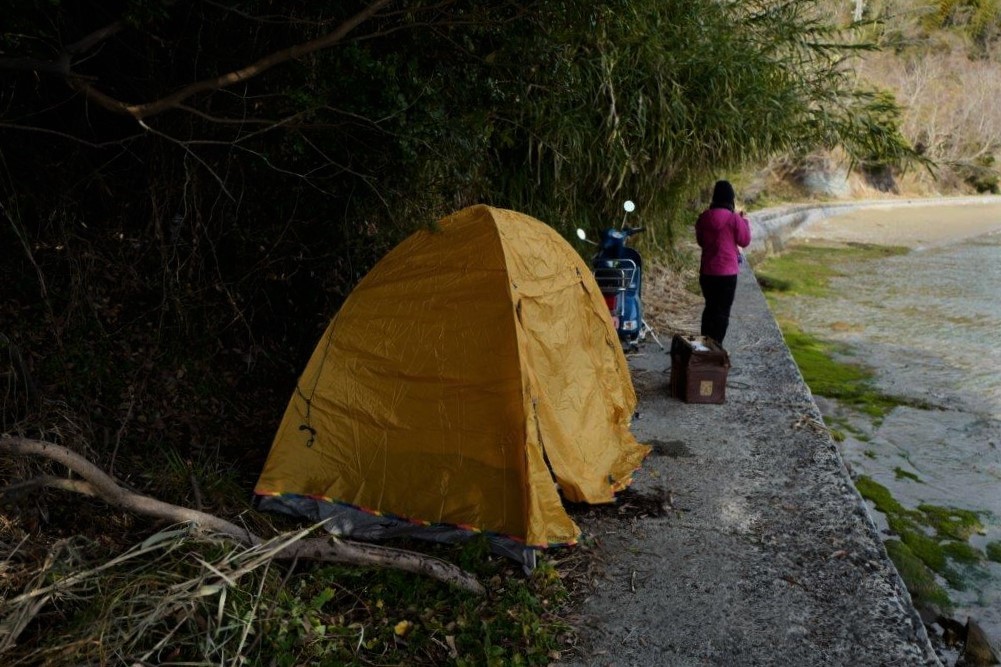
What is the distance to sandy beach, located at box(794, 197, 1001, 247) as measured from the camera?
71.8 feet

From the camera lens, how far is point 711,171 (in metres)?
9.16

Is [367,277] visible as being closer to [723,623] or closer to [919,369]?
[723,623]

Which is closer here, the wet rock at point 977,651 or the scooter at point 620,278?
the wet rock at point 977,651

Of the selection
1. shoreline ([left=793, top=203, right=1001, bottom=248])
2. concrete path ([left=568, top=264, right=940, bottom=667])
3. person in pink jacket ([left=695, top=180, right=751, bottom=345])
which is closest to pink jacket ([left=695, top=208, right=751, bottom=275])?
person in pink jacket ([left=695, top=180, right=751, bottom=345])

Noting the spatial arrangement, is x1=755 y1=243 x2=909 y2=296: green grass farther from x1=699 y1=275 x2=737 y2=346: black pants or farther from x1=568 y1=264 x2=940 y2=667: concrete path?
x1=568 y1=264 x2=940 y2=667: concrete path

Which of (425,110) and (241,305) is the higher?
(425,110)

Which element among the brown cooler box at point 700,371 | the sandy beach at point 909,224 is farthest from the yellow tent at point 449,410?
the sandy beach at point 909,224

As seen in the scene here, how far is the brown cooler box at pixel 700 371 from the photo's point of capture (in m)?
5.65

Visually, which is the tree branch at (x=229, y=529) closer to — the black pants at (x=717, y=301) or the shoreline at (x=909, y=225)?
the black pants at (x=717, y=301)

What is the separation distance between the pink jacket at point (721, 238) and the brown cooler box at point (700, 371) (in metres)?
0.77

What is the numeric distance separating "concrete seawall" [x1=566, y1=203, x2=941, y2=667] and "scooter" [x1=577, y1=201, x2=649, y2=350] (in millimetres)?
1240

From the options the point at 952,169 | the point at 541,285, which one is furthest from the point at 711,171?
the point at 952,169

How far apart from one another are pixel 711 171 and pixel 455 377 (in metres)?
6.29

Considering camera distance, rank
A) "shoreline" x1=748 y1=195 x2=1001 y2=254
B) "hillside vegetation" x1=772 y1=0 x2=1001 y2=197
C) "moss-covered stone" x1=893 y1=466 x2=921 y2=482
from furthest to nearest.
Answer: "hillside vegetation" x1=772 y1=0 x2=1001 y2=197 < "shoreline" x1=748 y1=195 x2=1001 y2=254 < "moss-covered stone" x1=893 y1=466 x2=921 y2=482
